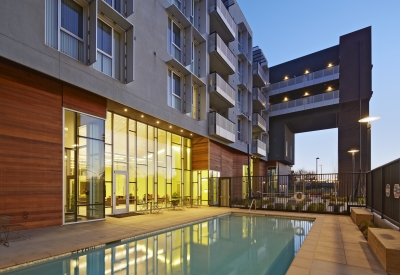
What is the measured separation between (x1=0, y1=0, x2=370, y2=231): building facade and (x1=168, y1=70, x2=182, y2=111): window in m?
0.09

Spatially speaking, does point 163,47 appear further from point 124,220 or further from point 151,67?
point 124,220

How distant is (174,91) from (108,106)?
15.3ft

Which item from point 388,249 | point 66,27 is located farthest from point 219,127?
point 388,249

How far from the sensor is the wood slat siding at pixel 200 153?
18.8 meters

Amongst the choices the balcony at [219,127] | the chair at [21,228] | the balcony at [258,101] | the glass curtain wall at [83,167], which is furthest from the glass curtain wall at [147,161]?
the balcony at [258,101]

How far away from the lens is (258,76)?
2953 centimetres

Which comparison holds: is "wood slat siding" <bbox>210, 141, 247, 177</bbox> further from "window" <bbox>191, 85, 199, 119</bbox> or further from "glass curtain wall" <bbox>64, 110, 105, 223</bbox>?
"glass curtain wall" <bbox>64, 110, 105, 223</bbox>

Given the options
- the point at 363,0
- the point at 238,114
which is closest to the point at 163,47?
the point at 238,114

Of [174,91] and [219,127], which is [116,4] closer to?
[174,91]

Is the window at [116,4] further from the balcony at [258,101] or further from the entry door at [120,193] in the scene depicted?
the balcony at [258,101]

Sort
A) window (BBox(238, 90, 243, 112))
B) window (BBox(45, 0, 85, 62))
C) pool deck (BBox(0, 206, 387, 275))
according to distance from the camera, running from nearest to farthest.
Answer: pool deck (BBox(0, 206, 387, 275)) < window (BBox(45, 0, 85, 62)) < window (BBox(238, 90, 243, 112))

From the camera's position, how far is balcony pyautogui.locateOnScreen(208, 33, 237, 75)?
1909 centimetres

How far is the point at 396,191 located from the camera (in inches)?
249

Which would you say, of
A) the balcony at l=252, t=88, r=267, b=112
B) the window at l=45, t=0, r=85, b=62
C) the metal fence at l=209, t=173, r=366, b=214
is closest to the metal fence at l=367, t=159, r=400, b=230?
the metal fence at l=209, t=173, r=366, b=214
